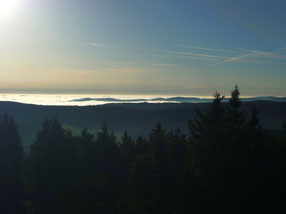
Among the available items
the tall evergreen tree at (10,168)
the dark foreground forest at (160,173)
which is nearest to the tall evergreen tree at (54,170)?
the dark foreground forest at (160,173)

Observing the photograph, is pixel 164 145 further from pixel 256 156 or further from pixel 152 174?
pixel 256 156

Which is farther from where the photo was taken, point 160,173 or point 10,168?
point 10,168

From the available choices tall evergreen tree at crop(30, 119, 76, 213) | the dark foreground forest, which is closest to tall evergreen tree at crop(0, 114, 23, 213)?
the dark foreground forest

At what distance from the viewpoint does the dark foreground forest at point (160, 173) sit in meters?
12.0

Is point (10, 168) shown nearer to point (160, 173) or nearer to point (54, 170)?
point (54, 170)

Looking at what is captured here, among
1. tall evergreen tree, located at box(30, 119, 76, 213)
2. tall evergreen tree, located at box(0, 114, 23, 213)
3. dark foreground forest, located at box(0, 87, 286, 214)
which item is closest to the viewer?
dark foreground forest, located at box(0, 87, 286, 214)

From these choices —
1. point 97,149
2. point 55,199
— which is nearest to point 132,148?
point 97,149

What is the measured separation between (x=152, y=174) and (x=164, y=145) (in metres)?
2.07

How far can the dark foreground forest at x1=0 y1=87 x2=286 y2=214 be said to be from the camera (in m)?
12.0

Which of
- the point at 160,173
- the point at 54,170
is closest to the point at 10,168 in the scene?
the point at 54,170

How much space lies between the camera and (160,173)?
617 inches

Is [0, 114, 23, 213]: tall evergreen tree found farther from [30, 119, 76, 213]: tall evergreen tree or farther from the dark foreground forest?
[30, 119, 76, 213]: tall evergreen tree

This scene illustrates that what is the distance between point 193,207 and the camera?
11.9m

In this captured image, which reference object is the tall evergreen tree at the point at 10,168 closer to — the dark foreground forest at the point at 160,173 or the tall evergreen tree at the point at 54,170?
the dark foreground forest at the point at 160,173
